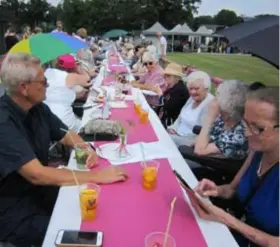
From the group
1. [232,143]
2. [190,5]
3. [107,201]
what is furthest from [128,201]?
[190,5]

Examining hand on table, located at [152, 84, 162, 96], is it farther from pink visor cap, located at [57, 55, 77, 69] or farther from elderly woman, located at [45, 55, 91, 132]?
elderly woman, located at [45, 55, 91, 132]

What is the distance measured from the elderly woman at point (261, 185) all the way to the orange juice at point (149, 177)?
0.26 meters

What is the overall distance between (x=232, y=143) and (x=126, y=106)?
194 centimetres

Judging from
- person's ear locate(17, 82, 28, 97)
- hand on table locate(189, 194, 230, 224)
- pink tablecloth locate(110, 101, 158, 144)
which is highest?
person's ear locate(17, 82, 28, 97)

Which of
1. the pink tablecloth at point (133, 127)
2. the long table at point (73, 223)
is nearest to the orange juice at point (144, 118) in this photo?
the pink tablecloth at point (133, 127)

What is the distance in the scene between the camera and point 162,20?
62375mm

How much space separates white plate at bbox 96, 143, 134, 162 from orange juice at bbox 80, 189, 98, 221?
0.81 m

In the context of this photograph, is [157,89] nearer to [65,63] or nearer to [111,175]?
[65,63]

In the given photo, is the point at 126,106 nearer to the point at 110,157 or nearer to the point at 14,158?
the point at 110,157

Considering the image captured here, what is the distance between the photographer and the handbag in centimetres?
302

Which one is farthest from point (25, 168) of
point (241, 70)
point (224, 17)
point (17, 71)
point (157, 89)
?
point (224, 17)

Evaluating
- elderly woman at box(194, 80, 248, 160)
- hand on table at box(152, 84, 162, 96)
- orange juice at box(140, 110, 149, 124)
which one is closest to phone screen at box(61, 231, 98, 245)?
elderly woman at box(194, 80, 248, 160)

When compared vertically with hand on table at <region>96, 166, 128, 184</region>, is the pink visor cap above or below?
above

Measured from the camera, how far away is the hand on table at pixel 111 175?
2.13 m
